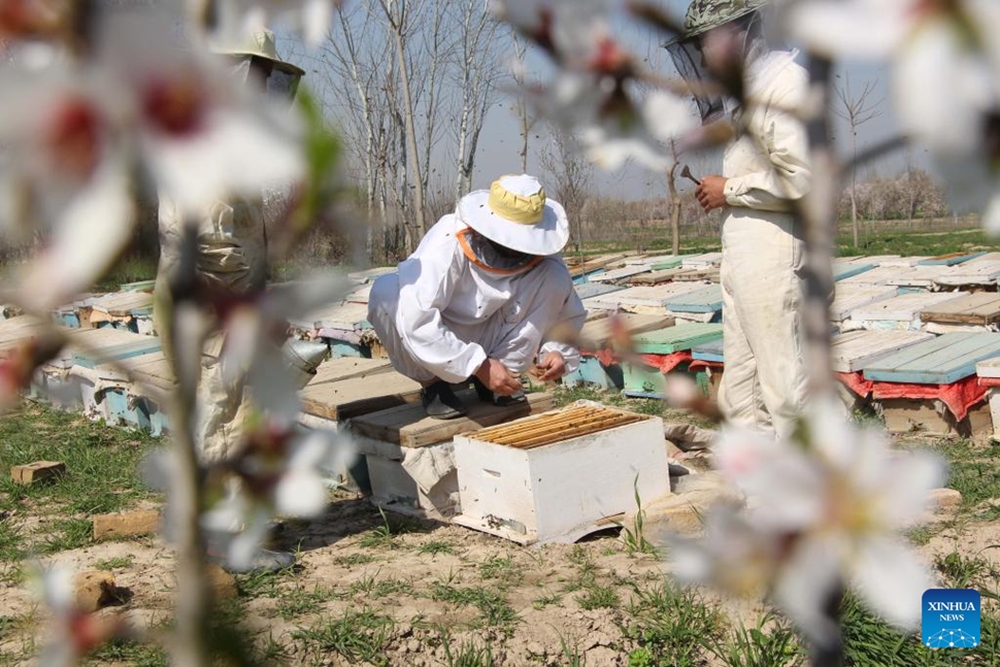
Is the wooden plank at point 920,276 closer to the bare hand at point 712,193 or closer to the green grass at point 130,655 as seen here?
the bare hand at point 712,193

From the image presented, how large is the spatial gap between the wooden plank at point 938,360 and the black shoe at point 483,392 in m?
1.78

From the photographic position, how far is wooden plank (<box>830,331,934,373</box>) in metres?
4.71

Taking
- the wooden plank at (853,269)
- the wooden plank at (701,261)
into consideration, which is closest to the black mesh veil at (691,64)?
the wooden plank at (853,269)

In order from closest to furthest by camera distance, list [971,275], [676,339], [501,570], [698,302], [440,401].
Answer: [501,570]
[440,401]
[676,339]
[698,302]
[971,275]

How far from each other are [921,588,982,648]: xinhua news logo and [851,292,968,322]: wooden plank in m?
3.51

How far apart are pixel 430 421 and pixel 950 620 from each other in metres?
2.02

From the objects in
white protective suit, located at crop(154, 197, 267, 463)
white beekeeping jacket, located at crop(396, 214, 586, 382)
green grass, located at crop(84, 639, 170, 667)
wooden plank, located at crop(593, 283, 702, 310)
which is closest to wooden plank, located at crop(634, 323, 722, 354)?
wooden plank, located at crop(593, 283, 702, 310)

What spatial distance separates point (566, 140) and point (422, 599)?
8.26 ft

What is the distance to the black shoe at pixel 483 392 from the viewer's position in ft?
13.4

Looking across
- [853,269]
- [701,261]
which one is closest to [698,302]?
[853,269]

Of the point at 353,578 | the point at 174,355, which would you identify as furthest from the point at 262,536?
the point at 353,578

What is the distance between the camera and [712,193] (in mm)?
3426

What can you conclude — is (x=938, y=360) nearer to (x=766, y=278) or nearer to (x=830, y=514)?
(x=766, y=278)

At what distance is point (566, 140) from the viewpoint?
1.95 feet
